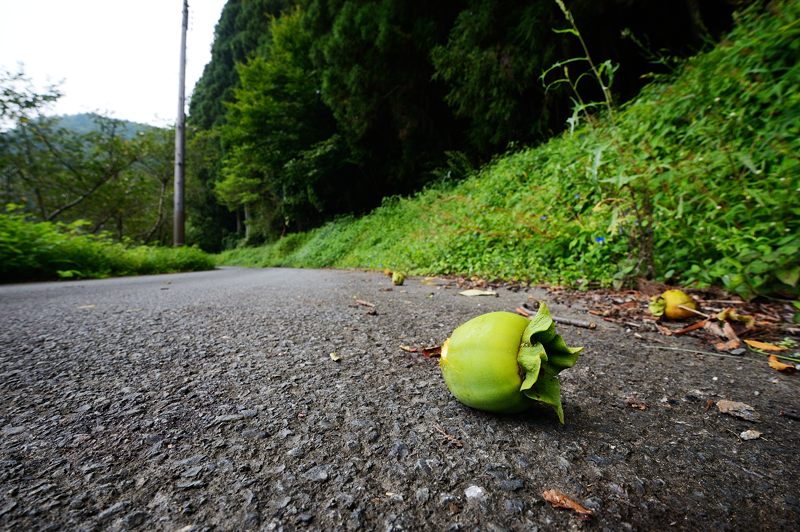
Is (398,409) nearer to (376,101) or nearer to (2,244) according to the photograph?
(2,244)

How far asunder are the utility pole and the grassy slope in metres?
8.37

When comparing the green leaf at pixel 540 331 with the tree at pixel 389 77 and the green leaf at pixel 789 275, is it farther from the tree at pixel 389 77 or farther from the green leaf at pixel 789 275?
the tree at pixel 389 77

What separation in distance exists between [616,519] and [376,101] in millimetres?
10139

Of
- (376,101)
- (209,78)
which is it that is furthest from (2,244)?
(209,78)

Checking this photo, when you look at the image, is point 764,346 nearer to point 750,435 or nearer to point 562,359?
point 750,435

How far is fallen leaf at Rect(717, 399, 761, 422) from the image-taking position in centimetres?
90

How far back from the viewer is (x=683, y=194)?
2.39 m

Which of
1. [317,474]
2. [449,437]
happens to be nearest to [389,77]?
[449,437]

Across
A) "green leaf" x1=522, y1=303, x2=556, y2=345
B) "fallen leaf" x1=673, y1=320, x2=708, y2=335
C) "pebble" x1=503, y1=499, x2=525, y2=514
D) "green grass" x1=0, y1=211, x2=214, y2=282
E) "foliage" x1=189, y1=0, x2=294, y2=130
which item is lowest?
"pebble" x1=503, y1=499, x2=525, y2=514

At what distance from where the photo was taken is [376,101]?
935 cm

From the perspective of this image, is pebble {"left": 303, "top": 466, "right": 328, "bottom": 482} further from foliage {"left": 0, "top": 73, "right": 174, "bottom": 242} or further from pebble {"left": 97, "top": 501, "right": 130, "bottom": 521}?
foliage {"left": 0, "top": 73, "right": 174, "bottom": 242}

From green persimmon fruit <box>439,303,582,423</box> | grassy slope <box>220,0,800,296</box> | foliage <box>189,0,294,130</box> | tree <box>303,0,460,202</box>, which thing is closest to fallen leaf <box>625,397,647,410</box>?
green persimmon fruit <box>439,303,582,423</box>

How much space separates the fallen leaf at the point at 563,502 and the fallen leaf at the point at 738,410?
2.20 ft

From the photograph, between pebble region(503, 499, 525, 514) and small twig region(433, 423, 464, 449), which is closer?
pebble region(503, 499, 525, 514)
